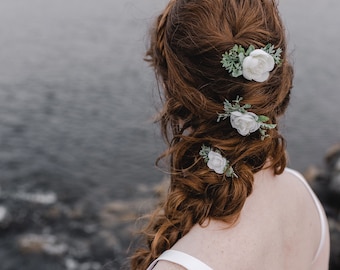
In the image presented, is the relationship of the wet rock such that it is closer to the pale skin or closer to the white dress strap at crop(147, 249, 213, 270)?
the pale skin

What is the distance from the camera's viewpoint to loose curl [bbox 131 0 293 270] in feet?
5.98

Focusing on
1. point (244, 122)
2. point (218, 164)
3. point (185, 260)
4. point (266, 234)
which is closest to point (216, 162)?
point (218, 164)

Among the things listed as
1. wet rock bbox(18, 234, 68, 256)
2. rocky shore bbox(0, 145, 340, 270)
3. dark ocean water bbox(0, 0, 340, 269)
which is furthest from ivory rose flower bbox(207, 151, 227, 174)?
wet rock bbox(18, 234, 68, 256)

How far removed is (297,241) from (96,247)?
5246 millimetres

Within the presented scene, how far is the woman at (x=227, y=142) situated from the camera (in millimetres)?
1802

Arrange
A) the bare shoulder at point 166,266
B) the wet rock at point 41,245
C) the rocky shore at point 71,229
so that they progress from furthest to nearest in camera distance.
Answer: the wet rock at point 41,245 < the rocky shore at point 71,229 < the bare shoulder at point 166,266

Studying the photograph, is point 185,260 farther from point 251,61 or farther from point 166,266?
point 251,61

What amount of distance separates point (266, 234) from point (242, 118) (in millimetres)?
486

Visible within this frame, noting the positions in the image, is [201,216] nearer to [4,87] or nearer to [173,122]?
[173,122]

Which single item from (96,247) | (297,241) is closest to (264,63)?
(297,241)

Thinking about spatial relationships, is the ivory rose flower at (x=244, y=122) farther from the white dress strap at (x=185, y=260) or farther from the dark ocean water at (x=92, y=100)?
the dark ocean water at (x=92, y=100)

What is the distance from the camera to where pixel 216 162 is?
6.41 feet

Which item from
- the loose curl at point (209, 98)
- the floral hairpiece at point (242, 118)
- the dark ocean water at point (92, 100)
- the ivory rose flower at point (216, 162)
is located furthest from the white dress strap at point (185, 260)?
the dark ocean water at point (92, 100)

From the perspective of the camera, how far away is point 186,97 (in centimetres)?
192
